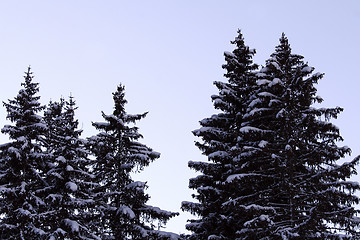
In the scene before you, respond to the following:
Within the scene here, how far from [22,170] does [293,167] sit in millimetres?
14136

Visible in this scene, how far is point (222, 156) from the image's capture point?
831 inches

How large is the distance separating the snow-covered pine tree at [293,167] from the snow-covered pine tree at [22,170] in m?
10.5

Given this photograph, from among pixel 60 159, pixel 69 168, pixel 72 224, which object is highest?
pixel 60 159

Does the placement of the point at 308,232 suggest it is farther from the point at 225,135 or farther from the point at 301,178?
the point at 225,135

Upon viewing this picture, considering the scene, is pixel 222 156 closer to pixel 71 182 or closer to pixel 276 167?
pixel 276 167

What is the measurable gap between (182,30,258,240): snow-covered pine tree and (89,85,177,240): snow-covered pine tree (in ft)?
7.03

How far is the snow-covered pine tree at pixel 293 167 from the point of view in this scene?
1623 centimetres

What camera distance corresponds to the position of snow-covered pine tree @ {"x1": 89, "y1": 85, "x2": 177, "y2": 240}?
22016mm

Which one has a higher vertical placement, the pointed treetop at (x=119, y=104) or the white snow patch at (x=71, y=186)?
the pointed treetop at (x=119, y=104)

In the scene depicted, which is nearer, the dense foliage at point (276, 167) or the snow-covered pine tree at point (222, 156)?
the dense foliage at point (276, 167)

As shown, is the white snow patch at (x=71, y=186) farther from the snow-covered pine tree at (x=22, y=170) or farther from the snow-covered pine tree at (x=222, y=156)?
the snow-covered pine tree at (x=222, y=156)

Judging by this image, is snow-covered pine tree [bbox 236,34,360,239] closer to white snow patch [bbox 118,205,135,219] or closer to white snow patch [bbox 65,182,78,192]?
white snow patch [bbox 118,205,135,219]

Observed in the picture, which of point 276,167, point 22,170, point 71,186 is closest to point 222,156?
point 276,167

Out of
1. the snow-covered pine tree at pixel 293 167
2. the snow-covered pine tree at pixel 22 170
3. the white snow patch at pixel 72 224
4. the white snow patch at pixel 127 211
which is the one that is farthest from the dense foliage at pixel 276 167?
the snow-covered pine tree at pixel 22 170
